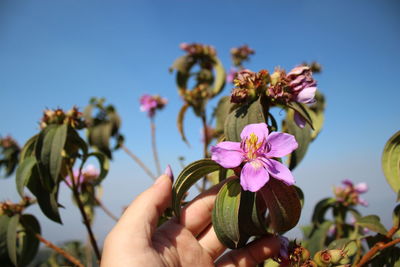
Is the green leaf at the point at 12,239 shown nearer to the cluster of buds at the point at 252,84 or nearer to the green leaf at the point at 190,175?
the green leaf at the point at 190,175

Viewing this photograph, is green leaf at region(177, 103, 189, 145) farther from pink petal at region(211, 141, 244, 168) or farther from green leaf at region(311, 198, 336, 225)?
pink petal at region(211, 141, 244, 168)

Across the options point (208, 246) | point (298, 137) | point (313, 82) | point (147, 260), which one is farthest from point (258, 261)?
point (313, 82)

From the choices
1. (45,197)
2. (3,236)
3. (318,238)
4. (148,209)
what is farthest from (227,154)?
(3,236)

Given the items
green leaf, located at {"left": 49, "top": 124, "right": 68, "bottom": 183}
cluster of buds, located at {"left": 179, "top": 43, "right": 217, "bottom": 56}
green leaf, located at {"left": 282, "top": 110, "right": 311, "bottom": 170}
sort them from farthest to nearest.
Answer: cluster of buds, located at {"left": 179, "top": 43, "right": 217, "bottom": 56}
green leaf, located at {"left": 49, "top": 124, "right": 68, "bottom": 183}
green leaf, located at {"left": 282, "top": 110, "right": 311, "bottom": 170}

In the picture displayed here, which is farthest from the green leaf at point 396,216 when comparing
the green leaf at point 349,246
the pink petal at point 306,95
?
the pink petal at point 306,95

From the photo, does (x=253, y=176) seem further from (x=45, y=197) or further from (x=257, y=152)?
(x=45, y=197)

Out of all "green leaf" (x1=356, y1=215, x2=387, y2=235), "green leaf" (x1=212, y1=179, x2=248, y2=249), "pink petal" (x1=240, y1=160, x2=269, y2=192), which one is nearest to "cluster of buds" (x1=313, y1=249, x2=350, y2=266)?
"green leaf" (x1=356, y1=215, x2=387, y2=235)

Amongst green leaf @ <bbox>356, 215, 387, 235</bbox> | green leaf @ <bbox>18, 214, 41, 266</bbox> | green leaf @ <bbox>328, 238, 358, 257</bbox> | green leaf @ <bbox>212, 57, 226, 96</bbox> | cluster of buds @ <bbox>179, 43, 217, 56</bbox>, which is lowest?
green leaf @ <bbox>328, 238, 358, 257</bbox>
